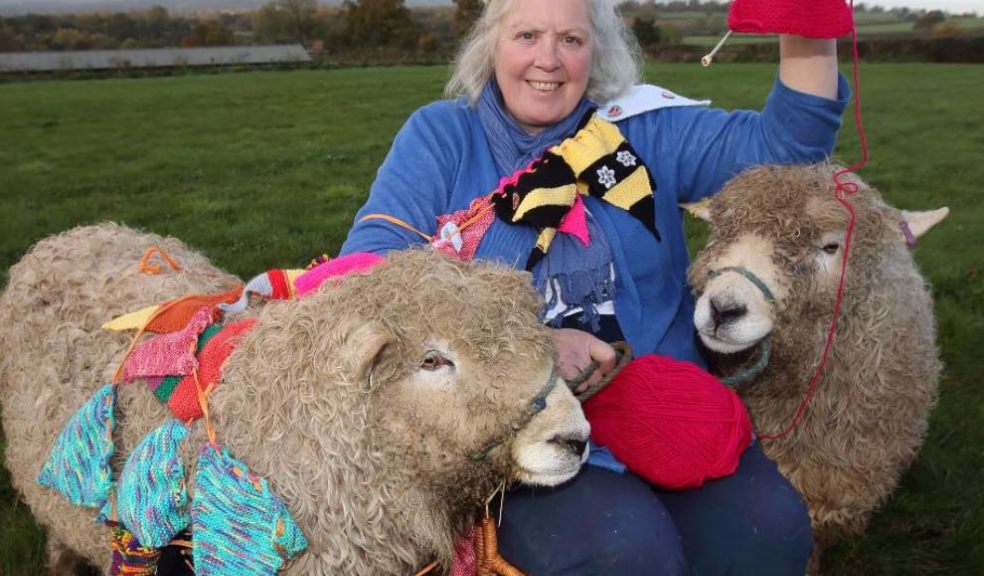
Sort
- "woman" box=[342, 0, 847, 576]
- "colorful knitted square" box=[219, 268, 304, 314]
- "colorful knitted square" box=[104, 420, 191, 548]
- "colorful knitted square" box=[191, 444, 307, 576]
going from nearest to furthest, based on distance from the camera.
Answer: "colorful knitted square" box=[191, 444, 307, 576] < "colorful knitted square" box=[104, 420, 191, 548] < "woman" box=[342, 0, 847, 576] < "colorful knitted square" box=[219, 268, 304, 314]

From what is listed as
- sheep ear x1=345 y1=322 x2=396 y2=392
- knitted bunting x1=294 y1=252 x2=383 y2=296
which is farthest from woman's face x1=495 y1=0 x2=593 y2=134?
sheep ear x1=345 y1=322 x2=396 y2=392

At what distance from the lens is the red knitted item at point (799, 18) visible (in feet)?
8.20

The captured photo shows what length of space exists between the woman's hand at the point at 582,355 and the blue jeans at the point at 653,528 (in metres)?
0.28

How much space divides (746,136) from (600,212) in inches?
24.2

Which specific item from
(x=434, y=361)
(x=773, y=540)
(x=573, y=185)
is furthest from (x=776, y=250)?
(x=434, y=361)

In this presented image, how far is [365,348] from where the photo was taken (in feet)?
6.29

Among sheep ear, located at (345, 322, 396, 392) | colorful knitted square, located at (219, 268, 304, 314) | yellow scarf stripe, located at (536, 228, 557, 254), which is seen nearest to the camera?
sheep ear, located at (345, 322, 396, 392)

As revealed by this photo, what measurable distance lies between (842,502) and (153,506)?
8.14ft

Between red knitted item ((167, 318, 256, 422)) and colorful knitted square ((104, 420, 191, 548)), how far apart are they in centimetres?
6

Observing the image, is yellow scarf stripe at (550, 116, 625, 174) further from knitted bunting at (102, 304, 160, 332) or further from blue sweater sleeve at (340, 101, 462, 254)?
knitted bunting at (102, 304, 160, 332)

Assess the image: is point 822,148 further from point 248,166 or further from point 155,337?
point 248,166

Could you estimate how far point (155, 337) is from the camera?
8.66 feet

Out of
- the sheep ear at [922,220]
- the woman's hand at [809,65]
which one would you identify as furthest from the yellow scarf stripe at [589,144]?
the sheep ear at [922,220]

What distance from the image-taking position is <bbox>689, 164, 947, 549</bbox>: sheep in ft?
9.42
